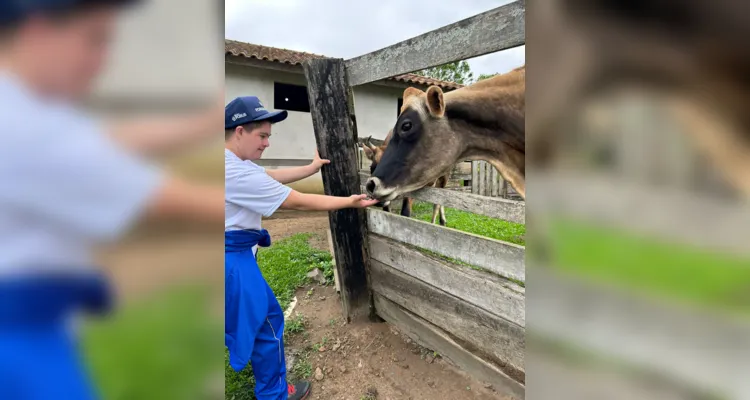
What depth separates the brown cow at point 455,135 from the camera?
2.33 metres

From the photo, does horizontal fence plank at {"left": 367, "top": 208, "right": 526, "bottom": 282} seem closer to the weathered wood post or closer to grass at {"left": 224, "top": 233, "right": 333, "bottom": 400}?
the weathered wood post

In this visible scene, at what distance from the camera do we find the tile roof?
8052 mm

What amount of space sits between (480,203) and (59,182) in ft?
6.56

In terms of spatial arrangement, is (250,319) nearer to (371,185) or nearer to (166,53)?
(371,185)

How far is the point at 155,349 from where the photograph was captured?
452mm

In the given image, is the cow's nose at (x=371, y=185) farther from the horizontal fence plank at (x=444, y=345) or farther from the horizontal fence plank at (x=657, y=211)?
the horizontal fence plank at (x=657, y=211)

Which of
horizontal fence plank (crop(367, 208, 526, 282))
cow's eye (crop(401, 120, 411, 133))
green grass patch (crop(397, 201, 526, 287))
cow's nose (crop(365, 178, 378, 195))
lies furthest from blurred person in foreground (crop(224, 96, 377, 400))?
green grass patch (crop(397, 201, 526, 287))

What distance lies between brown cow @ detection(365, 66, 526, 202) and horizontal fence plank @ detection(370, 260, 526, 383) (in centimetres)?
75

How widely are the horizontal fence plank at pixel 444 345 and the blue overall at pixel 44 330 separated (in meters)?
2.25

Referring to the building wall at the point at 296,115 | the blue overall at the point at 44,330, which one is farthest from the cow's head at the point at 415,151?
the building wall at the point at 296,115

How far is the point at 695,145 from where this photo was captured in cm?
46

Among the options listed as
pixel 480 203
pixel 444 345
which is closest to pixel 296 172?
pixel 480 203

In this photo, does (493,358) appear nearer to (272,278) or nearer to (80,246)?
(80,246)

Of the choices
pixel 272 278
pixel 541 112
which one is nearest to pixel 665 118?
pixel 541 112
